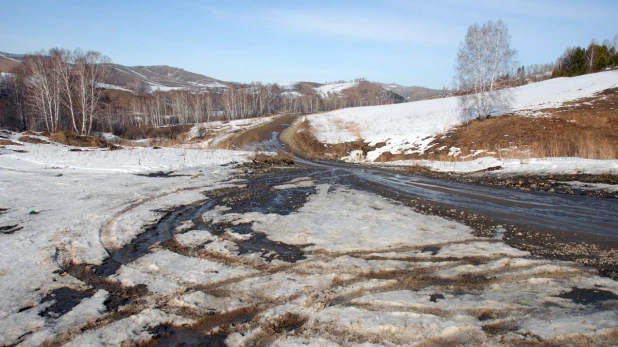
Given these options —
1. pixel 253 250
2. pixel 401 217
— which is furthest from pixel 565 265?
pixel 253 250

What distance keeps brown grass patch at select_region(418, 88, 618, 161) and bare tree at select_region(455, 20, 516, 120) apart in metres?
2.11

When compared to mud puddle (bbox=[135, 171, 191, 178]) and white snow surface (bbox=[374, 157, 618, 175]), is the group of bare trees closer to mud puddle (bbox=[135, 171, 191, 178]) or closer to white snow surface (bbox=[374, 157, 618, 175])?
mud puddle (bbox=[135, 171, 191, 178])

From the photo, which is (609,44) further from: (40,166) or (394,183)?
(40,166)

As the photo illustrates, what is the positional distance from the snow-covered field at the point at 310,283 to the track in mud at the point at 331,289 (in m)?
0.02

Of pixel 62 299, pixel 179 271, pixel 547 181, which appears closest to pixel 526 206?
pixel 547 181

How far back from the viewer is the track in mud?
10.0 ft

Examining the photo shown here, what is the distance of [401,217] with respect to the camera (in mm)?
6949

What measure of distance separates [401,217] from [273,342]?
180 inches

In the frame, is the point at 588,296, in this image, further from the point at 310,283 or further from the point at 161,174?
the point at 161,174

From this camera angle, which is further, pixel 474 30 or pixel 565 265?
pixel 474 30

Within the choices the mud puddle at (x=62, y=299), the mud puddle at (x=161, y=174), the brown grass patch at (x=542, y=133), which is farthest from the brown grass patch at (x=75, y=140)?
the mud puddle at (x=62, y=299)

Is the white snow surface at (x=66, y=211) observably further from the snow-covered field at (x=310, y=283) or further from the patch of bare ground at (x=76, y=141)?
the patch of bare ground at (x=76, y=141)

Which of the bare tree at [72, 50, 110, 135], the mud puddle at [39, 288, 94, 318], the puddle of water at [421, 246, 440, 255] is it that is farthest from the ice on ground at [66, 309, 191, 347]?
the bare tree at [72, 50, 110, 135]

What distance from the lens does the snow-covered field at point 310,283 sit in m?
3.03
